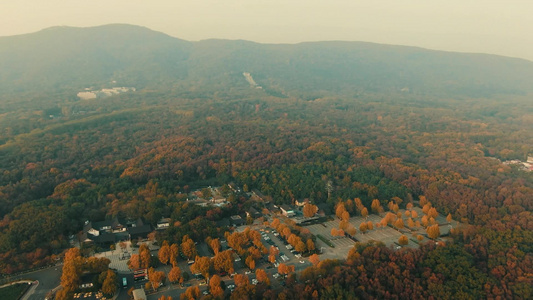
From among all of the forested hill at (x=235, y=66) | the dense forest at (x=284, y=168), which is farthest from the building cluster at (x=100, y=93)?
the forested hill at (x=235, y=66)

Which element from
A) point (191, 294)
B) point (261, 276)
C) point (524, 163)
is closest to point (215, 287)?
point (191, 294)

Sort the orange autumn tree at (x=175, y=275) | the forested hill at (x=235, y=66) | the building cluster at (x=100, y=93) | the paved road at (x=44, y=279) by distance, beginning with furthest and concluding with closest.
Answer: the forested hill at (x=235, y=66) < the building cluster at (x=100, y=93) < the orange autumn tree at (x=175, y=275) < the paved road at (x=44, y=279)

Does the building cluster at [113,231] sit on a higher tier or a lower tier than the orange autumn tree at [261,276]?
lower

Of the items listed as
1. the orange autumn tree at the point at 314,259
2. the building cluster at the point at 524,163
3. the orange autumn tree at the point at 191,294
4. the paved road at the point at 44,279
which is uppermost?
the orange autumn tree at the point at 191,294

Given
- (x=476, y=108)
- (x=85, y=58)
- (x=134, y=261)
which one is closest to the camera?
(x=134, y=261)

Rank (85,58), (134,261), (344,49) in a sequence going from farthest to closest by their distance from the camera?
(344,49)
(85,58)
(134,261)

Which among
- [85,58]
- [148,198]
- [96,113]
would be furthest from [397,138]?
[85,58]

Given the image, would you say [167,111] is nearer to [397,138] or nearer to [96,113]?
[96,113]

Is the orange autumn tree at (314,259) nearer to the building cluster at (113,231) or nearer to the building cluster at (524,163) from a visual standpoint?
the building cluster at (113,231)
